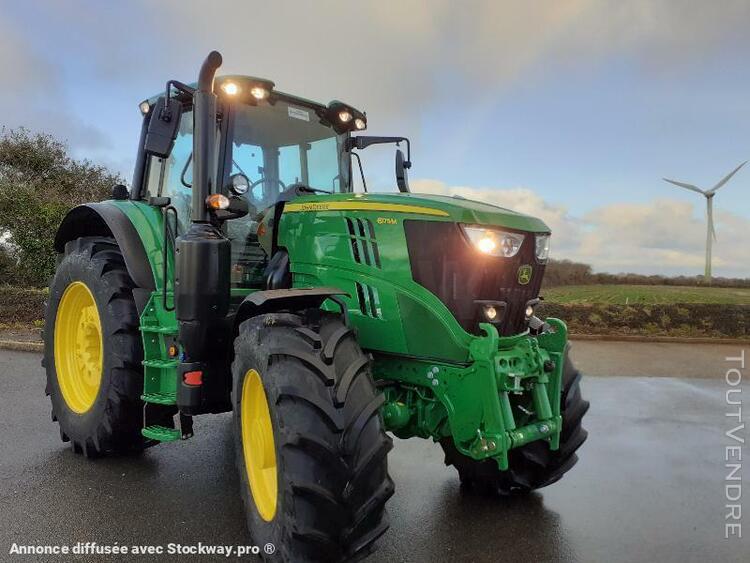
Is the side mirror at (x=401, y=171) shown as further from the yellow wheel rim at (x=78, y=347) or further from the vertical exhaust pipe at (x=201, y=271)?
the yellow wheel rim at (x=78, y=347)

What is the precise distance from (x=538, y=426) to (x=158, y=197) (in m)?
3.23

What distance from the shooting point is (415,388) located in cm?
348

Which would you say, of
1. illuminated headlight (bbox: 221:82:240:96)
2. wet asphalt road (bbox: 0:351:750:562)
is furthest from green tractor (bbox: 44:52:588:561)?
wet asphalt road (bbox: 0:351:750:562)

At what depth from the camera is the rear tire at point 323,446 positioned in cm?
270

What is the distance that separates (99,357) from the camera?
511 cm

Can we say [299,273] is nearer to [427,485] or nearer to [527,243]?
[527,243]

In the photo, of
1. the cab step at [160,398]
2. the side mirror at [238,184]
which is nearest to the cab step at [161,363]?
the cab step at [160,398]

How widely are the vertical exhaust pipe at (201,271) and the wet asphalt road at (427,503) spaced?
780 mm

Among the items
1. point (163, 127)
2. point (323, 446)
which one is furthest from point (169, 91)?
point (323, 446)

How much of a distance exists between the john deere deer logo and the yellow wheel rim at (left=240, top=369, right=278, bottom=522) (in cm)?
164

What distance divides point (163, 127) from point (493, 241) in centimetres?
210

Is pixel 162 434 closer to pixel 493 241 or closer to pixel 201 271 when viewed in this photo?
pixel 201 271

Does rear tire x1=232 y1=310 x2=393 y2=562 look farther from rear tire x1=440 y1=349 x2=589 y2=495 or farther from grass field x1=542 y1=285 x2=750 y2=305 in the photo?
grass field x1=542 y1=285 x2=750 y2=305

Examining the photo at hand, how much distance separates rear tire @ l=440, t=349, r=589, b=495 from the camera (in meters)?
3.99
